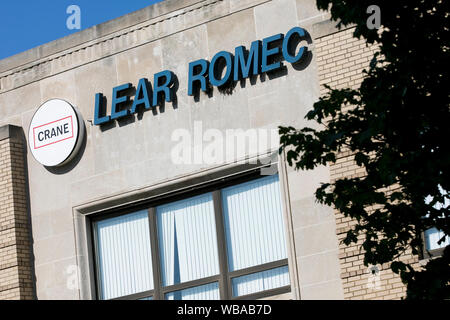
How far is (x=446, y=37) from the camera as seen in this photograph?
1087cm

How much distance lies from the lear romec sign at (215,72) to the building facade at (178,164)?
1.0 inches

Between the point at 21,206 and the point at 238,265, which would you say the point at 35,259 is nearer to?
the point at 21,206

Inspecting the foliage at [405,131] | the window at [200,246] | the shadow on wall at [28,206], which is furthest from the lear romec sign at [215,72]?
the foliage at [405,131]

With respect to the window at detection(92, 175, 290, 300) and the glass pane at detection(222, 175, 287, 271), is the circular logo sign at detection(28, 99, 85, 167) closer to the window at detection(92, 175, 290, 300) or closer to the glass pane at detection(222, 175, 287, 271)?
the window at detection(92, 175, 290, 300)

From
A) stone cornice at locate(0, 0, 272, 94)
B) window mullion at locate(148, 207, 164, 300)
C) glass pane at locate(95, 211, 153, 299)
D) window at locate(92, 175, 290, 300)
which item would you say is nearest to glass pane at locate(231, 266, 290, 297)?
window at locate(92, 175, 290, 300)

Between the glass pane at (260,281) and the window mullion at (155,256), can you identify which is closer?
the glass pane at (260,281)

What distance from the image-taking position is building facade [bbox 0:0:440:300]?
17344 millimetres

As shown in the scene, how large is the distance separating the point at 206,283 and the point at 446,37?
898 centimetres

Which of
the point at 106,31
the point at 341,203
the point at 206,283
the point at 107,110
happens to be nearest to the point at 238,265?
the point at 206,283

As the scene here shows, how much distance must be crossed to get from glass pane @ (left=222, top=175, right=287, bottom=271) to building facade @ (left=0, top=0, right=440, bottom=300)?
0.09 feet

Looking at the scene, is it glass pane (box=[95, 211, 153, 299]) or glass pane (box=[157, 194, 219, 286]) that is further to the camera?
glass pane (box=[95, 211, 153, 299])

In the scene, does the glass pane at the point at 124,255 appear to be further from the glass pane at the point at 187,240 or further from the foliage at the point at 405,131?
the foliage at the point at 405,131

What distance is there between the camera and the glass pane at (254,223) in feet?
59.1
